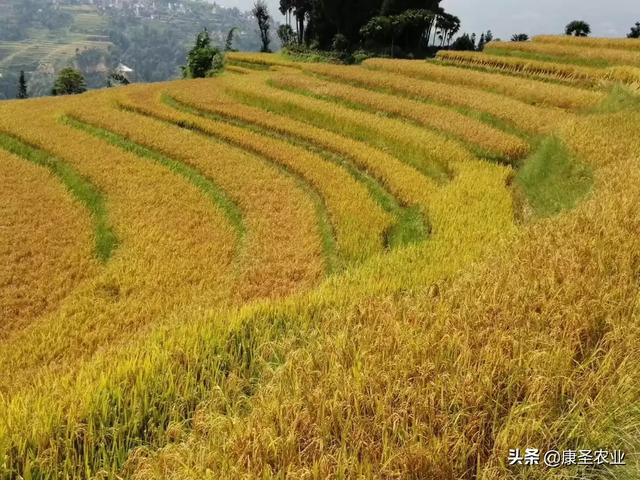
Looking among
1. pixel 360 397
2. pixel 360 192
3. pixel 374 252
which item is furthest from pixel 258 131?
pixel 360 397

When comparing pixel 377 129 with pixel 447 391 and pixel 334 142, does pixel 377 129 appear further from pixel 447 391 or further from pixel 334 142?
pixel 447 391

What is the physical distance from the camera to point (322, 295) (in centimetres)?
666

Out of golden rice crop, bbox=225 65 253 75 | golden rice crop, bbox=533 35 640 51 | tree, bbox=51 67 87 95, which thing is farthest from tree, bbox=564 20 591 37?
tree, bbox=51 67 87 95

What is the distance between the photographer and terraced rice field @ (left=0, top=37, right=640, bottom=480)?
3.48 meters

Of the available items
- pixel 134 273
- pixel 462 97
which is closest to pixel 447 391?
pixel 134 273

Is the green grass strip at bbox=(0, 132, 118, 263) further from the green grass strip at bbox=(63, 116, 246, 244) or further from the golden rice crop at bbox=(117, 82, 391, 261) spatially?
the golden rice crop at bbox=(117, 82, 391, 261)

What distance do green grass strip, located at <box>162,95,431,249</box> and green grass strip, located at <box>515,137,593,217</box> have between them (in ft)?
8.35

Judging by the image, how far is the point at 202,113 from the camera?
21375 millimetres

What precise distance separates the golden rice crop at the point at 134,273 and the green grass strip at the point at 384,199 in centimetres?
338

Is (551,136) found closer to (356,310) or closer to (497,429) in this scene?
(356,310)

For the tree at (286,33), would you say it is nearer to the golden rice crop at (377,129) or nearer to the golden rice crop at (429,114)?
the golden rice crop at (429,114)

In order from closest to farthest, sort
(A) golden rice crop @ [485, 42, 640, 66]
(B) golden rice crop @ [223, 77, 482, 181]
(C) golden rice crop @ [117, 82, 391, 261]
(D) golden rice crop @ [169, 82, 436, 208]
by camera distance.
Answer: (C) golden rice crop @ [117, 82, 391, 261] → (D) golden rice crop @ [169, 82, 436, 208] → (B) golden rice crop @ [223, 77, 482, 181] → (A) golden rice crop @ [485, 42, 640, 66]

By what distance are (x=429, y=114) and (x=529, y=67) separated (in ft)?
42.3

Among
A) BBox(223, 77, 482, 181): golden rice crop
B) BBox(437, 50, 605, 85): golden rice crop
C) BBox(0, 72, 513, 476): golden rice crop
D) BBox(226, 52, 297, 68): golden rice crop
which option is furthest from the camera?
BBox(226, 52, 297, 68): golden rice crop
